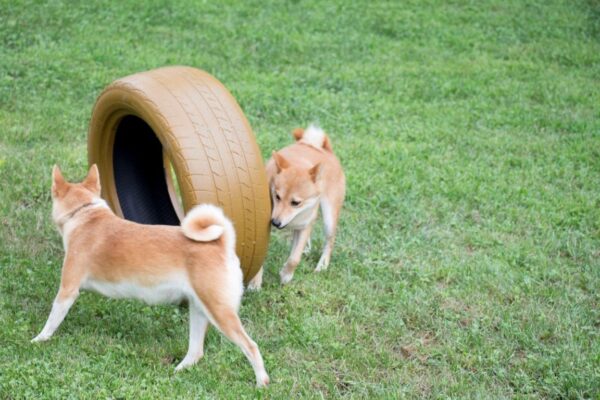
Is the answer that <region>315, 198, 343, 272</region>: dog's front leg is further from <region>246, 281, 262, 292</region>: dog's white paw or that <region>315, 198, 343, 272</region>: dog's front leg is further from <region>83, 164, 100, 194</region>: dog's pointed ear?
<region>83, 164, 100, 194</region>: dog's pointed ear

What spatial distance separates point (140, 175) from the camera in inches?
285

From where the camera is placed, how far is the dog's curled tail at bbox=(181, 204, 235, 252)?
189 inches

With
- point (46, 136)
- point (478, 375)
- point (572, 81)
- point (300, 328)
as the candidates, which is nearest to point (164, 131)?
point (300, 328)

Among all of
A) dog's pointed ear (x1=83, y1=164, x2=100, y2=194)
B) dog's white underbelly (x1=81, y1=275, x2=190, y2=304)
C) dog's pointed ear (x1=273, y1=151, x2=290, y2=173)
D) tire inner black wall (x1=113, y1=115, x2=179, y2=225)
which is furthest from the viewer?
tire inner black wall (x1=113, y1=115, x2=179, y2=225)

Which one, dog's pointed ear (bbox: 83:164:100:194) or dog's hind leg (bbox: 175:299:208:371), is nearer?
dog's hind leg (bbox: 175:299:208:371)

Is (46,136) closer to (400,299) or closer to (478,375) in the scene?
(400,299)

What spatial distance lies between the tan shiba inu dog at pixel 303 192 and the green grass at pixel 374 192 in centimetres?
23

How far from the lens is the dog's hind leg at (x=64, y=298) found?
511cm

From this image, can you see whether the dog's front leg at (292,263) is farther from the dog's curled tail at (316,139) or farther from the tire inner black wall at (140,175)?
the tire inner black wall at (140,175)

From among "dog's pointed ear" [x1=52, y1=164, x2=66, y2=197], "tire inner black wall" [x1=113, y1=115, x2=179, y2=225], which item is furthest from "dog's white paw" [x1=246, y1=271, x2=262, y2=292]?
"dog's pointed ear" [x1=52, y1=164, x2=66, y2=197]

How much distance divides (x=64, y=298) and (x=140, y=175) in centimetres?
228

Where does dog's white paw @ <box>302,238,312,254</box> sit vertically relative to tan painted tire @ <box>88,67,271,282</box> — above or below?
below

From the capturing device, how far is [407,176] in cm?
856

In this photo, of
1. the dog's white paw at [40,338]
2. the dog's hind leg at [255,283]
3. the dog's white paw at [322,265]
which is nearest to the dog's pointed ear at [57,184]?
the dog's white paw at [40,338]
